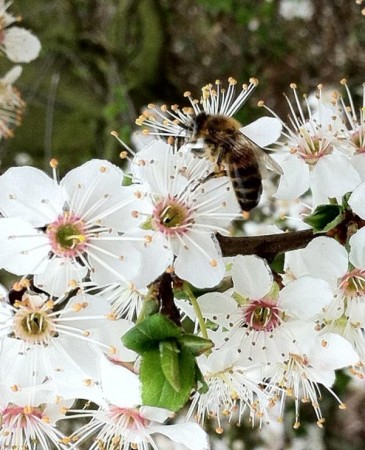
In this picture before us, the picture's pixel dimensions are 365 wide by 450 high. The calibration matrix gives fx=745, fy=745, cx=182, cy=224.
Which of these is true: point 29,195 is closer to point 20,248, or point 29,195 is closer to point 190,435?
point 20,248

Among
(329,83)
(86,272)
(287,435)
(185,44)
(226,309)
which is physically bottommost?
(287,435)

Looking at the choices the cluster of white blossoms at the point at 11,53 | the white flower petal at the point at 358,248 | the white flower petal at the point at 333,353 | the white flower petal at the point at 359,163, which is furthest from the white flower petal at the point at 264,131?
the cluster of white blossoms at the point at 11,53

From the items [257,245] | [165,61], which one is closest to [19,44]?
[257,245]

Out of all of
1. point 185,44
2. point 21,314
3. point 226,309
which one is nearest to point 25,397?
point 21,314

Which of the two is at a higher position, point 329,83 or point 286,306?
point 286,306

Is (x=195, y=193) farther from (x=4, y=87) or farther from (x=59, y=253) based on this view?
(x=4, y=87)

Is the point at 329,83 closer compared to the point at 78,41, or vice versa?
the point at 78,41

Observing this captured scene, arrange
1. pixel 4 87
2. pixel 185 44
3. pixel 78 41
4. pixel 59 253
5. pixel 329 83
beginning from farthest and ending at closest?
pixel 185 44 < pixel 329 83 < pixel 78 41 < pixel 4 87 < pixel 59 253
